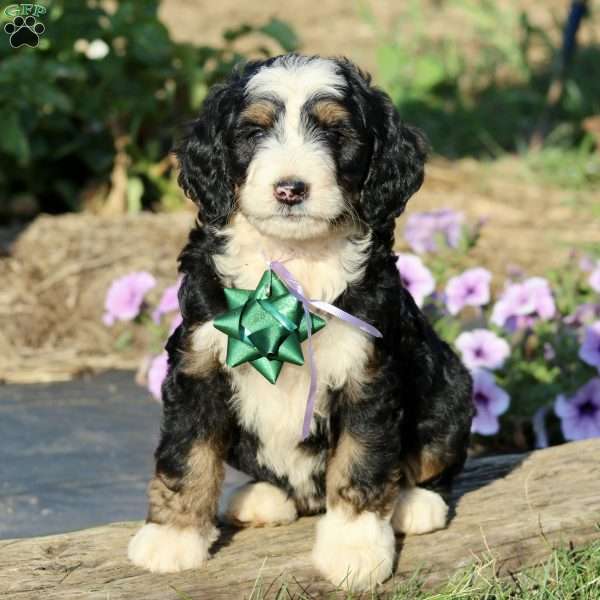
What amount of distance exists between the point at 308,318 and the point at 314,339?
115mm

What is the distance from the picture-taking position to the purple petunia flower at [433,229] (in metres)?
7.12

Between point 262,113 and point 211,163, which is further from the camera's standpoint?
point 211,163

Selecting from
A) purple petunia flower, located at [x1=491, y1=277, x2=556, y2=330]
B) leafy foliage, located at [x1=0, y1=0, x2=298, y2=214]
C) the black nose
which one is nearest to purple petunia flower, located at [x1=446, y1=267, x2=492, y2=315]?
purple petunia flower, located at [x1=491, y1=277, x2=556, y2=330]

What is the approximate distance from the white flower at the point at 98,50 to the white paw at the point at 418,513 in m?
5.16

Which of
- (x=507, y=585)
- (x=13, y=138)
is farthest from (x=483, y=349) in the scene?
(x=13, y=138)

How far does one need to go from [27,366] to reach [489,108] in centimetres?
717

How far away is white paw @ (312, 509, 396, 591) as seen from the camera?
420 cm

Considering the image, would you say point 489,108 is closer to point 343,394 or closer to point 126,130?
point 126,130

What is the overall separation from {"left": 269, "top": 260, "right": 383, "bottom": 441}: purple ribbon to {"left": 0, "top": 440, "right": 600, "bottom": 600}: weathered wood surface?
0.54 metres

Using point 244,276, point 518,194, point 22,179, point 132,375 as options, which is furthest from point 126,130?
point 244,276

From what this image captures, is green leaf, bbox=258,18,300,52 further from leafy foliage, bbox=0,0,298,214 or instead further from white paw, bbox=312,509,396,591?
white paw, bbox=312,509,396,591

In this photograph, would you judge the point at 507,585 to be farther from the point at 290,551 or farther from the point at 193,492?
the point at 193,492

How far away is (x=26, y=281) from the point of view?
7844mm

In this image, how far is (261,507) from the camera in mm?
4660
